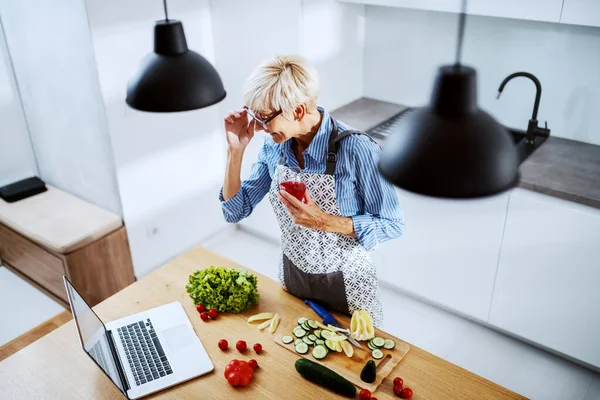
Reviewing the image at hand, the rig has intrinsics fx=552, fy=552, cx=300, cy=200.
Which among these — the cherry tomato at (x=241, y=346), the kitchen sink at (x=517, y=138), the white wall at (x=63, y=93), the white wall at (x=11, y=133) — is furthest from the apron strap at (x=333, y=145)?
the white wall at (x=11, y=133)

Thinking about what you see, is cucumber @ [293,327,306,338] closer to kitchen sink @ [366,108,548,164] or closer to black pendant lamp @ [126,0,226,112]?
black pendant lamp @ [126,0,226,112]

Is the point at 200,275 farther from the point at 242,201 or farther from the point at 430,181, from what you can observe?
the point at 430,181

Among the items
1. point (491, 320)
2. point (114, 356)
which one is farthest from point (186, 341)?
point (491, 320)

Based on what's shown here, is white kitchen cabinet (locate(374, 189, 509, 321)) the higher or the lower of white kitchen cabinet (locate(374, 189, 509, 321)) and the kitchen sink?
the lower

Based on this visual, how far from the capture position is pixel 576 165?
285 cm

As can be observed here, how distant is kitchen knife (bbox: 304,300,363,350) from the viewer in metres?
1.86

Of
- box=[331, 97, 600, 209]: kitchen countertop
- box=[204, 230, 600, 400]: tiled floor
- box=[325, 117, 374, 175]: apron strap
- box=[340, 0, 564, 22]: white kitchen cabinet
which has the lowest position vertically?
box=[204, 230, 600, 400]: tiled floor

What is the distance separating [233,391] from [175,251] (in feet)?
7.56

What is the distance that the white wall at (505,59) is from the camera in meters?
2.96

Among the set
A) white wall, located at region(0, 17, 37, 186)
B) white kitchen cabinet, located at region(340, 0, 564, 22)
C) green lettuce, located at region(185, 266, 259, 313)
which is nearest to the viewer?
green lettuce, located at region(185, 266, 259, 313)

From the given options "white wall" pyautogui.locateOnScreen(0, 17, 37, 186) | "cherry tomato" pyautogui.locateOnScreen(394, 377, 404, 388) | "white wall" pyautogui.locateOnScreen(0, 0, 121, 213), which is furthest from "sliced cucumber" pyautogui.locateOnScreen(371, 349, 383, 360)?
"white wall" pyautogui.locateOnScreen(0, 17, 37, 186)

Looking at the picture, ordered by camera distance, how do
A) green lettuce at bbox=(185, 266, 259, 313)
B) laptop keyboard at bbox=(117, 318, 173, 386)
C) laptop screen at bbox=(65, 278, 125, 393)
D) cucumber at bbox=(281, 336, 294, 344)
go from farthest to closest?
green lettuce at bbox=(185, 266, 259, 313) < cucumber at bbox=(281, 336, 294, 344) < laptop keyboard at bbox=(117, 318, 173, 386) < laptop screen at bbox=(65, 278, 125, 393)

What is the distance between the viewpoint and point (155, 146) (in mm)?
3508

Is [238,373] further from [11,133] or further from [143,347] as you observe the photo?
[11,133]
